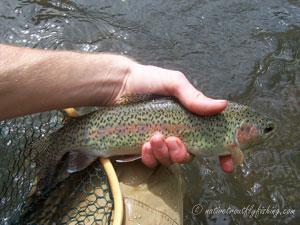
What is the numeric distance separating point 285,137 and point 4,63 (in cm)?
365

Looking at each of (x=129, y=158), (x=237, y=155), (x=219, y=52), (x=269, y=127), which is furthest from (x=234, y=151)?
(x=219, y=52)

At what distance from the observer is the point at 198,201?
346 centimetres

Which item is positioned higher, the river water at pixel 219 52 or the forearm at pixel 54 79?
the forearm at pixel 54 79

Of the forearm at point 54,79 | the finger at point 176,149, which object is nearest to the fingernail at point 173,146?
the finger at point 176,149

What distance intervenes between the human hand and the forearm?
42cm

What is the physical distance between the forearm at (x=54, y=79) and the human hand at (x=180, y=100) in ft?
1.39

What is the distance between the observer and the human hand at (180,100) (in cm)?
245

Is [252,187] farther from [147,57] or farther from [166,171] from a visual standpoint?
[147,57]

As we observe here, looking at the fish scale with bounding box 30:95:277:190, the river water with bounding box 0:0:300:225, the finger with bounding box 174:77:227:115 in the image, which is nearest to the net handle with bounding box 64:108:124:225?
the fish scale with bounding box 30:95:277:190

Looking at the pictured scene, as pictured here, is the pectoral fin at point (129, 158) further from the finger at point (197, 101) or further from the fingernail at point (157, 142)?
the finger at point (197, 101)

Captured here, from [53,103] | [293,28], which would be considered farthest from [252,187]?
[293,28]

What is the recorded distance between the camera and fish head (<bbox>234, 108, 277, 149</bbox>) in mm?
2654

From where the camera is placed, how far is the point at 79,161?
2588 mm

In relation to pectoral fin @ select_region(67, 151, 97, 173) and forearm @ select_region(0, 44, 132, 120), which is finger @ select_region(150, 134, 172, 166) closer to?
pectoral fin @ select_region(67, 151, 97, 173)
